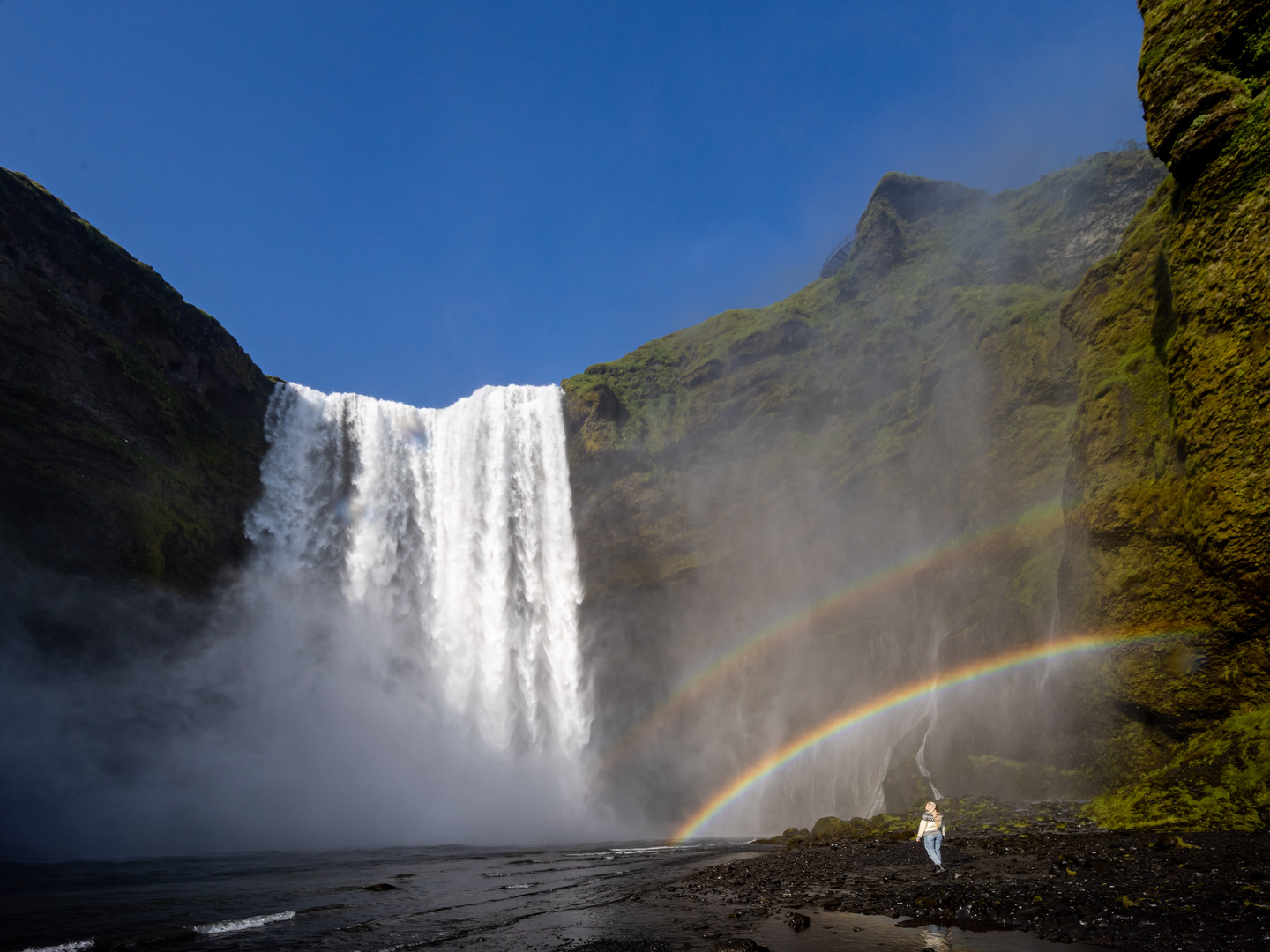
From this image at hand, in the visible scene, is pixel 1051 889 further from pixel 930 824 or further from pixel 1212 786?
pixel 1212 786

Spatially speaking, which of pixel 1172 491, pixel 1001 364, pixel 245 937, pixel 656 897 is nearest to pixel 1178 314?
pixel 1172 491

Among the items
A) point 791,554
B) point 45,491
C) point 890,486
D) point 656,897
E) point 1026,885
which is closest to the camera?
point 1026,885

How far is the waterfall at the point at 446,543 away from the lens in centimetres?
4294

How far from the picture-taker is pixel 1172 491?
676 inches

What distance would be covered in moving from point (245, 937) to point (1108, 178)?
2365 inches

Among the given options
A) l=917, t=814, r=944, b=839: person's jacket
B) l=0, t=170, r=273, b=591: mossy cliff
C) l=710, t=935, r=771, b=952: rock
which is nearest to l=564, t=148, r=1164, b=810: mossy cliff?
l=917, t=814, r=944, b=839: person's jacket

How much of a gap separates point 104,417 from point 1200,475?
4412cm

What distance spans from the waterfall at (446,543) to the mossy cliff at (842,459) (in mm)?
2852

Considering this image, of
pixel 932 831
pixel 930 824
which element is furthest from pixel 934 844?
pixel 930 824

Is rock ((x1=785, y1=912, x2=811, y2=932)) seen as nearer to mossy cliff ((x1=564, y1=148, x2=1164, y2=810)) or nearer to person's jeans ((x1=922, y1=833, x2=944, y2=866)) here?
person's jeans ((x1=922, y1=833, x2=944, y2=866))

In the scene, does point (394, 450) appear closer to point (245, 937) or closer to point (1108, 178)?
point (245, 937)

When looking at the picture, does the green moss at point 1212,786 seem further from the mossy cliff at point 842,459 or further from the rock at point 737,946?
the mossy cliff at point 842,459

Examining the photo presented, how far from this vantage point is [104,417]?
33625 millimetres

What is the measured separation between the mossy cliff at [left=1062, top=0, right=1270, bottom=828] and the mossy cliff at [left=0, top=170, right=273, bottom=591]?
135ft
